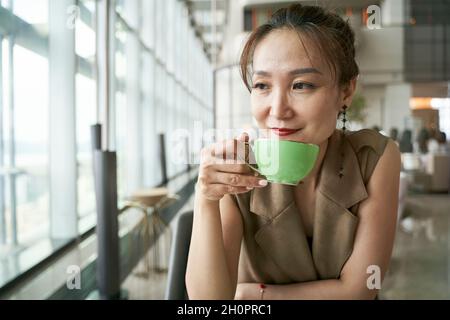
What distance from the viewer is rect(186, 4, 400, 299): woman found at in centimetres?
53

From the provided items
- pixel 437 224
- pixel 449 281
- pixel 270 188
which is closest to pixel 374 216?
pixel 270 188

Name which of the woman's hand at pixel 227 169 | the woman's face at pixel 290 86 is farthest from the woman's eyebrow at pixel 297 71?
the woman's hand at pixel 227 169

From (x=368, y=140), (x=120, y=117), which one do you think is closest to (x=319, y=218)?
(x=368, y=140)

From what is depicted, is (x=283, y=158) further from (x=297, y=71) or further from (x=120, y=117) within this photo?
(x=120, y=117)

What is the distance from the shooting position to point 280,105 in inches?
20.6

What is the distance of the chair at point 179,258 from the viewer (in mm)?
701

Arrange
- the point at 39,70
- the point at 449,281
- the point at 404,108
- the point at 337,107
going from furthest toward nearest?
1. the point at 404,108
2. the point at 39,70
3. the point at 449,281
4. the point at 337,107

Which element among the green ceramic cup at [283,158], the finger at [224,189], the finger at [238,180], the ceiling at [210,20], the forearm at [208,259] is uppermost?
the ceiling at [210,20]

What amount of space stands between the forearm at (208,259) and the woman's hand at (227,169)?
0.22 ft

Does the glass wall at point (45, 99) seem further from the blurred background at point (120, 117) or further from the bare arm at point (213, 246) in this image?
the bare arm at point (213, 246)

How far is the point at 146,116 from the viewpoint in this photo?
4398 millimetres

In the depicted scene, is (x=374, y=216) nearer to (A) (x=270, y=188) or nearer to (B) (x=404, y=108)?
(A) (x=270, y=188)

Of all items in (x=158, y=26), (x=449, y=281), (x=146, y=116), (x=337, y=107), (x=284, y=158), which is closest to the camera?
(x=284, y=158)

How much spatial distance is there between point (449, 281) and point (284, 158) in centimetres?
171
